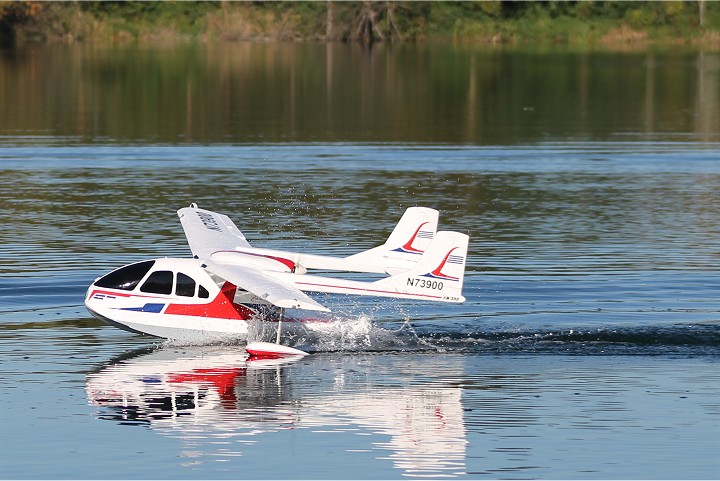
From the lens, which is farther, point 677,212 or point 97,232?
point 677,212

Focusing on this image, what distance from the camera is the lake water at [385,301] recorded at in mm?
21156

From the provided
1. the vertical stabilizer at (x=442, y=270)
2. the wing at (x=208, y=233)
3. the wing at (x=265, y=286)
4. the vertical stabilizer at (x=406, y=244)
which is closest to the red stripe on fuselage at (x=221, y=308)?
the wing at (x=265, y=286)

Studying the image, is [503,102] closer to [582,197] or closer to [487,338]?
[582,197]

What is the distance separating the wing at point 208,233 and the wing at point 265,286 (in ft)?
4.70

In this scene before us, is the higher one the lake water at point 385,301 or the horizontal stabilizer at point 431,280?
the horizontal stabilizer at point 431,280

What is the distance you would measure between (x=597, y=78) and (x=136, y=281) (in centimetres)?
7160

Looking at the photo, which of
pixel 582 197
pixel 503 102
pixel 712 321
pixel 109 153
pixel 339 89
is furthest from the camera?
pixel 339 89

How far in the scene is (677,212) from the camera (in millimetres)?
44500

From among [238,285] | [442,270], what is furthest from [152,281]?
[442,270]

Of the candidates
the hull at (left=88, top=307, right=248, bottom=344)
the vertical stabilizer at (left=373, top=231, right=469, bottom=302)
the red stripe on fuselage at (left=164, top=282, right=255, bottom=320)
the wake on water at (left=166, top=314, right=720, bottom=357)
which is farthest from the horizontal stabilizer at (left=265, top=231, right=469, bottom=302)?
the hull at (left=88, top=307, right=248, bottom=344)

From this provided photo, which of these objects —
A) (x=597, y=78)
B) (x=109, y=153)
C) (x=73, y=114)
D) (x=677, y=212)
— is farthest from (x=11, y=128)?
(x=597, y=78)

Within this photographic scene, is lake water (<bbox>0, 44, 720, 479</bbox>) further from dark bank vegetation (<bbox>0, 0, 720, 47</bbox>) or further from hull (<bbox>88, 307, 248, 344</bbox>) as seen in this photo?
dark bank vegetation (<bbox>0, 0, 720, 47</bbox>)

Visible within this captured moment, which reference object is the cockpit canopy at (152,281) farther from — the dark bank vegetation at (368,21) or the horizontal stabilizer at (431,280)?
the dark bank vegetation at (368,21)

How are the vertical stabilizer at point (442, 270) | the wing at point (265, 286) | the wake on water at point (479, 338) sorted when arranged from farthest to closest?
the wake on water at point (479, 338)
the vertical stabilizer at point (442, 270)
the wing at point (265, 286)
